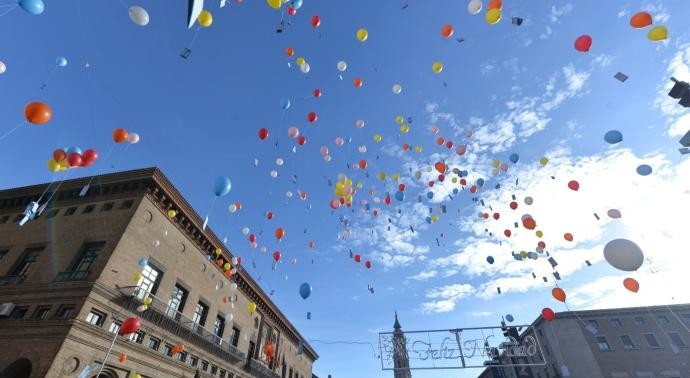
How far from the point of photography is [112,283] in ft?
50.7

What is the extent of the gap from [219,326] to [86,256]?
37.0 ft

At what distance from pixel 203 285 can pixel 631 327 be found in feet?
145

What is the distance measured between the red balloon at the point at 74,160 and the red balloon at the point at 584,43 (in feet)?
52.5

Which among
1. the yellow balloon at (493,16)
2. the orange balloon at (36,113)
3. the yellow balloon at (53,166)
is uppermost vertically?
the yellow balloon at (493,16)

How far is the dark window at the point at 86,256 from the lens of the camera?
16164 millimetres

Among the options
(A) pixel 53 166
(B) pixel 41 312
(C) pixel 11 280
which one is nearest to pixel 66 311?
(B) pixel 41 312

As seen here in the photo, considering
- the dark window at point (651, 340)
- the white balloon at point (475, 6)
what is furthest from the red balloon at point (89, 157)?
the dark window at point (651, 340)

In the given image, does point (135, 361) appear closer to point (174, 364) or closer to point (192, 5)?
point (174, 364)

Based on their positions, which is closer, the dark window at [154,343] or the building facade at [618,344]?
the dark window at [154,343]

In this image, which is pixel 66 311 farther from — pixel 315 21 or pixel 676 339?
A: pixel 676 339

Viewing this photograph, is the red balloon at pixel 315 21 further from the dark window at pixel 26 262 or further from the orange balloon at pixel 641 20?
the dark window at pixel 26 262

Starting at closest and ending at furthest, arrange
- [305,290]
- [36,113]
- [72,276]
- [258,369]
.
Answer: [36,113] < [305,290] < [72,276] < [258,369]

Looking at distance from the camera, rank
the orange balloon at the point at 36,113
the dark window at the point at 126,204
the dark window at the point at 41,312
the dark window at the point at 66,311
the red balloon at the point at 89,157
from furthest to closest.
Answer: the dark window at the point at 126,204 < the dark window at the point at 41,312 < the dark window at the point at 66,311 < the red balloon at the point at 89,157 < the orange balloon at the point at 36,113

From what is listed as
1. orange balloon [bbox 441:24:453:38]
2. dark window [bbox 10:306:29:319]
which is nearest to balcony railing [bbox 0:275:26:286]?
dark window [bbox 10:306:29:319]
